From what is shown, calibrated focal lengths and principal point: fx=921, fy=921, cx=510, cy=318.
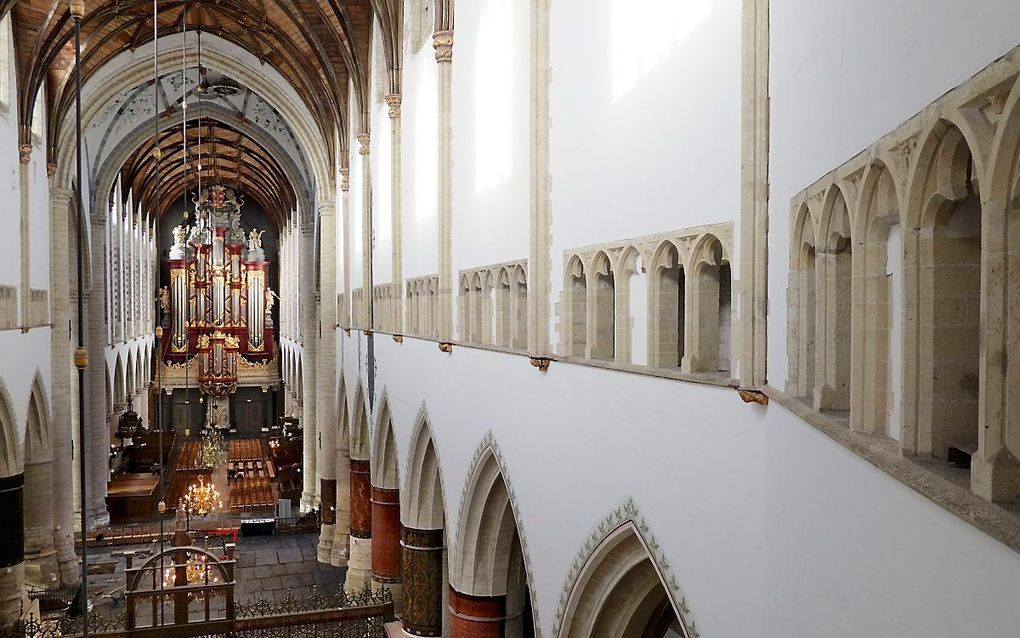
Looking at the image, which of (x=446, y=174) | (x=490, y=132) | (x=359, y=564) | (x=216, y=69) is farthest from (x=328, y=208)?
(x=490, y=132)

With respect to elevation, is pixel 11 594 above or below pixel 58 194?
below

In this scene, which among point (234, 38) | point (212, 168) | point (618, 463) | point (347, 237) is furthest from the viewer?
point (212, 168)

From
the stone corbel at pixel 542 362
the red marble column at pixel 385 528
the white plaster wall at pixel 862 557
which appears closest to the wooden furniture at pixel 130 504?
the red marble column at pixel 385 528

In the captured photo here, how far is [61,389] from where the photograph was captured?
1877 centimetres

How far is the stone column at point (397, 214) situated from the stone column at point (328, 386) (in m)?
8.83

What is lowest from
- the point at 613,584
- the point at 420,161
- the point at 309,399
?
the point at 309,399

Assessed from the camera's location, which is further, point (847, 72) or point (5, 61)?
point (5, 61)

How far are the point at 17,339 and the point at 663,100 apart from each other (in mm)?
13433

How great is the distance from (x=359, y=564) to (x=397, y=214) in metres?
8.47

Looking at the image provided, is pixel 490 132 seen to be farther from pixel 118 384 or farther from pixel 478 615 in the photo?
pixel 118 384

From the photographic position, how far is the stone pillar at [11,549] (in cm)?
Answer: 1538

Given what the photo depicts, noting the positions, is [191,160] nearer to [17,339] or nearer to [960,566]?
[17,339]

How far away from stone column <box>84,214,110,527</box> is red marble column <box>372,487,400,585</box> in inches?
455

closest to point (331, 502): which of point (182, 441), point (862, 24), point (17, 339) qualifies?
point (17, 339)
